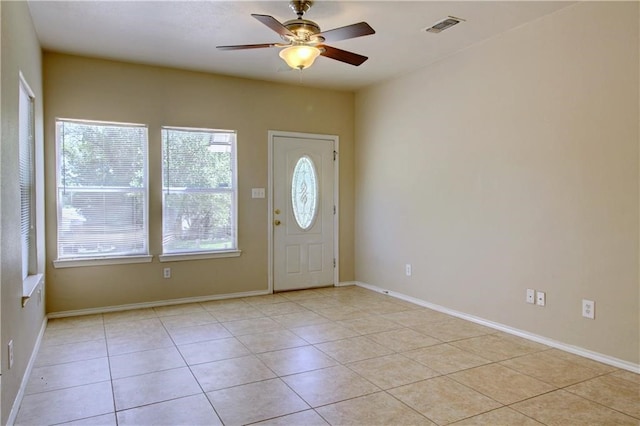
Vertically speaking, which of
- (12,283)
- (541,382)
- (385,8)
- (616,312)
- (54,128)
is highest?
(385,8)

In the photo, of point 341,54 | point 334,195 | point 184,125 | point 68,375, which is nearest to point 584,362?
point 341,54

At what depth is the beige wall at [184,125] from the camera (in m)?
4.35

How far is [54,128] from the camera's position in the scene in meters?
4.27

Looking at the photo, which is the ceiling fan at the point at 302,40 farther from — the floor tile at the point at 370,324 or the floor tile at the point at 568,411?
the floor tile at the point at 568,411

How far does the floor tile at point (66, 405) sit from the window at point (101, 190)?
2.09m

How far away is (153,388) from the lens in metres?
2.72

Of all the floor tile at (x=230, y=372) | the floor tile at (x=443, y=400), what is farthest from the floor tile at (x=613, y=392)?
the floor tile at (x=230, y=372)

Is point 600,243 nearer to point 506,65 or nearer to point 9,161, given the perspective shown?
point 506,65

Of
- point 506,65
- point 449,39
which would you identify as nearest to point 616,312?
point 506,65

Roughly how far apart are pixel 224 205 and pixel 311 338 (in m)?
2.17

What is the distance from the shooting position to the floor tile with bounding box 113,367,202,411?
2559mm

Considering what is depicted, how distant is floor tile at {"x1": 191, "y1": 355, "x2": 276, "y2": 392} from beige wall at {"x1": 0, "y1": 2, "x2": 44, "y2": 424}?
40.6 inches

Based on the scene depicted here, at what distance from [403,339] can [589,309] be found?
1407 mm

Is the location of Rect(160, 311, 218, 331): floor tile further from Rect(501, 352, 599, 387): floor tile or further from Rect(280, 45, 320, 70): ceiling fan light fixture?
Rect(501, 352, 599, 387): floor tile
